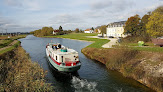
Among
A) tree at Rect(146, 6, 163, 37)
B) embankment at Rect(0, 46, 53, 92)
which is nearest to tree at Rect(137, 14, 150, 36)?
tree at Rect(146, 6, 163, 37)

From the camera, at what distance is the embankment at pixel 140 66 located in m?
14.9

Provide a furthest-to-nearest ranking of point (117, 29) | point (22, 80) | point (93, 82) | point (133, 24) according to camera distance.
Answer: point (117, 29) < point (133, 24) < point (93, 82) < point (22, 80)

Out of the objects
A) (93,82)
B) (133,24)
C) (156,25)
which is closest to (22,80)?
(93,82)

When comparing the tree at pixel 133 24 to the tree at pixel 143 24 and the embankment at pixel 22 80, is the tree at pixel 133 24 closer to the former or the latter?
the tree at pixel 143 24

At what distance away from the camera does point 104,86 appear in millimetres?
15875

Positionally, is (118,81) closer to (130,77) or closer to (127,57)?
(130,77)

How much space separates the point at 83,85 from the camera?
16391 millimetres

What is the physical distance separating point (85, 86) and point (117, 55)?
10.1 meters

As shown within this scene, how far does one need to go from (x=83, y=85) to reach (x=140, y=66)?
33.0ft

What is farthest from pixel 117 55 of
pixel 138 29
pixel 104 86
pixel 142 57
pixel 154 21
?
pixel 138 29

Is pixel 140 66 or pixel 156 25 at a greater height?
pixel 156 25

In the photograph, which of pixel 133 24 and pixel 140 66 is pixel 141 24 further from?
pixel 140 66

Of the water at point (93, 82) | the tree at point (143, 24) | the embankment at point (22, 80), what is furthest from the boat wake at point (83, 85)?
the tree at point (143, 24)

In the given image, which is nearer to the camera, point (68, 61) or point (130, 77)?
point (130, 77)
